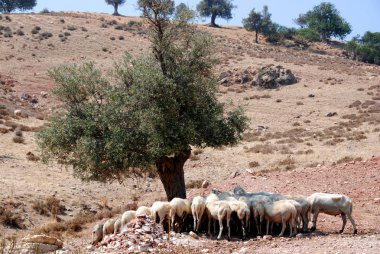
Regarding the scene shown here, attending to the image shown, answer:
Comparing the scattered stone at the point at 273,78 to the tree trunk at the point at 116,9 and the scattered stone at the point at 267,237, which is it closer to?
the scattered stone at the point at 267,237

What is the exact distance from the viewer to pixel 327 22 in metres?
102

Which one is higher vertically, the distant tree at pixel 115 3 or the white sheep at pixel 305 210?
the distant tree at pixel 115 3

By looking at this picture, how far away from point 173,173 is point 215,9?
263 ft

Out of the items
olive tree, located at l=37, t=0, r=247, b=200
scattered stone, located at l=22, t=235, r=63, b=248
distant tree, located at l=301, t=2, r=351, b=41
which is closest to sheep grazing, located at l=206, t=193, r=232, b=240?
olive tree, located at l=37, t=0, r=247, b=200

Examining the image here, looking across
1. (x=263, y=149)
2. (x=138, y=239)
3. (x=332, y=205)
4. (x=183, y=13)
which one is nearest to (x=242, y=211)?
(x=332, y=205)

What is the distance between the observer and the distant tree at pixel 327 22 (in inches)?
3970

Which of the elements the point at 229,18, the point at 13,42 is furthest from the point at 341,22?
the point at 13,42

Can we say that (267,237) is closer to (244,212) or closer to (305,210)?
(244,212)

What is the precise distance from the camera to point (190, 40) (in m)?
18.1

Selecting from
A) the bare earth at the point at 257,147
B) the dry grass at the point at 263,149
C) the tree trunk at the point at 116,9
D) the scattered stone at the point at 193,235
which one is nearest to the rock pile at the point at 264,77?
the bare earth at the point at 257,147

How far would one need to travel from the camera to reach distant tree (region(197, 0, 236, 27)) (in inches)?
3740

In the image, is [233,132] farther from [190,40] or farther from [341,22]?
[341,22]

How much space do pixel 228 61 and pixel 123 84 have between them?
158 ft

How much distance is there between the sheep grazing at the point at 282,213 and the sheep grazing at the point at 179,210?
2.23 metres
